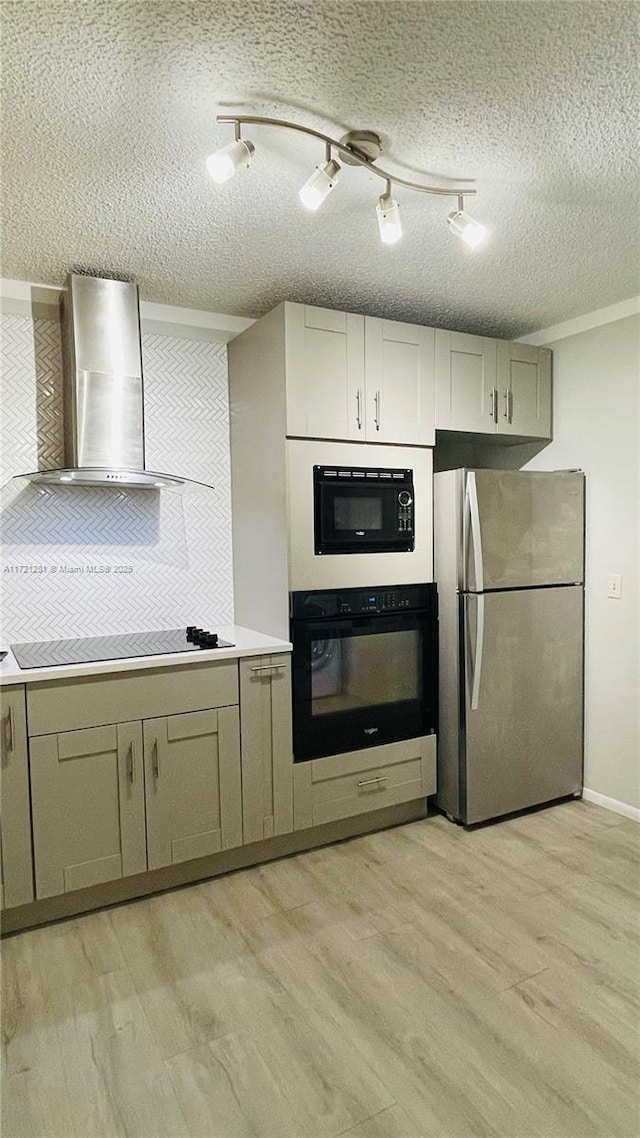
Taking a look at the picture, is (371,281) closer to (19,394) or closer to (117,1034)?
(19,394)

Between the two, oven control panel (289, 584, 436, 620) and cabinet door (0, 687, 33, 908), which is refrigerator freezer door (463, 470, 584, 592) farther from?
cabinet door (0, 687, 33, 908)

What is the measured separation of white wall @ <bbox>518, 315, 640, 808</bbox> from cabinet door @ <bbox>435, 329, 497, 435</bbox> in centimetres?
44

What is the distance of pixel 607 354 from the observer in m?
3.01

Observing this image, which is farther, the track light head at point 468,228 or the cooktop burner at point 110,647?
the cooktop burner at point 110,647

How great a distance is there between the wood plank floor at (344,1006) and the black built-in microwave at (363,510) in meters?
1.33

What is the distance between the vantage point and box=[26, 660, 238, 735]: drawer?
7.16ft

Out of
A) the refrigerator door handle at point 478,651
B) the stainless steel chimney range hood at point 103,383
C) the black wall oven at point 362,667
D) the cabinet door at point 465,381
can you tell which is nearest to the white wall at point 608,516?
the cabinet door at point 465,381

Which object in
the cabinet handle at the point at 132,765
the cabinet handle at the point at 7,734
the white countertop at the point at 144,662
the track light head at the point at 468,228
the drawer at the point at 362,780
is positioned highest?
the track light head at the point at 468,228

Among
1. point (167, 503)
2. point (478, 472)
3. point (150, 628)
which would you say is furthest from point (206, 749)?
point (478, 472)

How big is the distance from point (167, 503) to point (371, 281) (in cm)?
134

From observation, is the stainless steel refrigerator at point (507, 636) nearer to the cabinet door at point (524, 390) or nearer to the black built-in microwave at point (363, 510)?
the black built-in microwave at point (363, 510)

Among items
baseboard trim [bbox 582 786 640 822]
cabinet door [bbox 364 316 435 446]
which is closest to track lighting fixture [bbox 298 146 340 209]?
cabinet door [bbox 364 316 435 446]

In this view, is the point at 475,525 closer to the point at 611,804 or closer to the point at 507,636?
the point at 507,636

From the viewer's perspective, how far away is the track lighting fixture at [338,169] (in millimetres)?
1504
